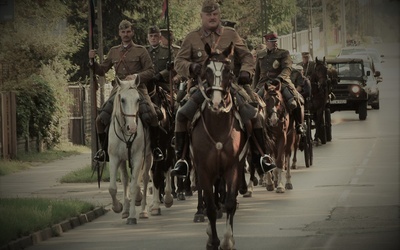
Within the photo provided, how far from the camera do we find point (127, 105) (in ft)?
67.1

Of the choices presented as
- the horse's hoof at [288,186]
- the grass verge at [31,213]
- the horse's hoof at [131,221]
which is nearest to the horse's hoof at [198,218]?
the horse's hoof at [131,221]

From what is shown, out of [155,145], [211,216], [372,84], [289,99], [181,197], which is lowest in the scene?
[181,197]

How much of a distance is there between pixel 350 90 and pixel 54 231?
32.3m

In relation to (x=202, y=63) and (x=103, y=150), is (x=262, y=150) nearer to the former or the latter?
(x=202, y=63)

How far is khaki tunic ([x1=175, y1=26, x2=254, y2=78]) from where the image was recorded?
18359mm

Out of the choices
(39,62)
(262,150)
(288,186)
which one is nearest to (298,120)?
(288,186)

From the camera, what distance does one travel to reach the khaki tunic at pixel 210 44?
18359 millimetres

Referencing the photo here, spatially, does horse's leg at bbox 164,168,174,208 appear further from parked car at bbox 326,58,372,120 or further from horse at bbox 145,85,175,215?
parked car at bbox 326,58,372,120

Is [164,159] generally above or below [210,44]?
below

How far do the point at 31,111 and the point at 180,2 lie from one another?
22.5 m

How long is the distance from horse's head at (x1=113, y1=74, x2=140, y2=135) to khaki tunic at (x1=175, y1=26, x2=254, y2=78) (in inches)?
88.1

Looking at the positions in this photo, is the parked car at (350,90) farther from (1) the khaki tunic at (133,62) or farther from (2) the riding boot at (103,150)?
(2) the riding boot at (103,150)

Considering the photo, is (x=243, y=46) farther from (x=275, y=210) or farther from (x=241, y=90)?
(x=275, y=210)

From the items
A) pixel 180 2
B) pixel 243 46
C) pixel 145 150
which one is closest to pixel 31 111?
pixel 145 150
